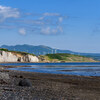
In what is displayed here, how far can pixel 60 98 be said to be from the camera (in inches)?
815

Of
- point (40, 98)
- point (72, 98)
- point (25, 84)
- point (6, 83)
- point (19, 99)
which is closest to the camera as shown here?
point (19, 99)

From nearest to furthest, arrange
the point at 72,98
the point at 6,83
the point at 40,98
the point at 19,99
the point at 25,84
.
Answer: the point at 19,99 < the point at 40,98 < the point at 72,98 < the point at 25,84 < the point at 6,83

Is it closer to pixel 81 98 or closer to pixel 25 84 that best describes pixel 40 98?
pixel 81 98

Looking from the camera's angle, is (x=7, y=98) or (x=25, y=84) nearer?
(x=7, y=98)

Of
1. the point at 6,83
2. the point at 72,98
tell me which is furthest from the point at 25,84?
the point at 72,98

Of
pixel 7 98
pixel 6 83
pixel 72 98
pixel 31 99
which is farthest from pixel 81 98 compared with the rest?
pixel 6 83

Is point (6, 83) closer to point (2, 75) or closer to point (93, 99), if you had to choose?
point (2, 75)

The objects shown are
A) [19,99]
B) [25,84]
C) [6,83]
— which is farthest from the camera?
[6,83]

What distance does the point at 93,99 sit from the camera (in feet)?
70.9

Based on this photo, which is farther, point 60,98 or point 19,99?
point 60,98

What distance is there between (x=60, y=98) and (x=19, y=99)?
12.0 feet

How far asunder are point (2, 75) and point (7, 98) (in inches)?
479

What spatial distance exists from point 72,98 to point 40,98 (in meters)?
2.91

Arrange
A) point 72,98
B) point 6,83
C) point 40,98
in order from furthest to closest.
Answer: point 6,83 < point 72,98 < point 40,98
